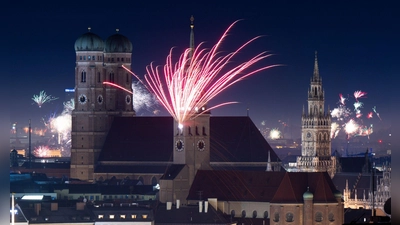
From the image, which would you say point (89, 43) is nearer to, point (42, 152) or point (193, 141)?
point (193, 141)

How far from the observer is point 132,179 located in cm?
10450

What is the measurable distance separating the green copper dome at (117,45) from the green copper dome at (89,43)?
2.01 feet

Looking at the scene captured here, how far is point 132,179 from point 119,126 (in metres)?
6.21

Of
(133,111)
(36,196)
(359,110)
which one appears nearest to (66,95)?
(359,110)

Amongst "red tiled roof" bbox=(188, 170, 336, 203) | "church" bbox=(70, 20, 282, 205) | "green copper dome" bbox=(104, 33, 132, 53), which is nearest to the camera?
"red tiled roof" bbox=(188, 170, 336, 203)

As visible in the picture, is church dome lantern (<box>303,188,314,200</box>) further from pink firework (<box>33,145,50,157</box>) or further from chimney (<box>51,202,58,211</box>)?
pink firework (<box>33,145,50,157</box>)

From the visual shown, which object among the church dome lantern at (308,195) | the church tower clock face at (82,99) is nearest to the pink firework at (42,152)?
the church tower clock face at (82,99)

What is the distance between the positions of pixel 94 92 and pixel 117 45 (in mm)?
3905

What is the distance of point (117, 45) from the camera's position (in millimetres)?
108750

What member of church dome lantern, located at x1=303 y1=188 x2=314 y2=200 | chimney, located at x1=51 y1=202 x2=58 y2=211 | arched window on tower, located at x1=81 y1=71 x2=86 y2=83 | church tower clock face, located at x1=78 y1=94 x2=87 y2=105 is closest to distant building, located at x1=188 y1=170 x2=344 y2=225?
church dome lantern, located at x1=303 y1=188 x2=314 y2=200

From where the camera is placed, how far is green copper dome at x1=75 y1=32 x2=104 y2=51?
10781cm

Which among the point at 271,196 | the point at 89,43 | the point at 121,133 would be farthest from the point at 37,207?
the point at 89,43

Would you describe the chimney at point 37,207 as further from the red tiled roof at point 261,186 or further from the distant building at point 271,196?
the red tiled roof at point 261,186

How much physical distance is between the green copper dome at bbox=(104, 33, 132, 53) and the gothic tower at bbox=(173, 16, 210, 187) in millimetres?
22792
